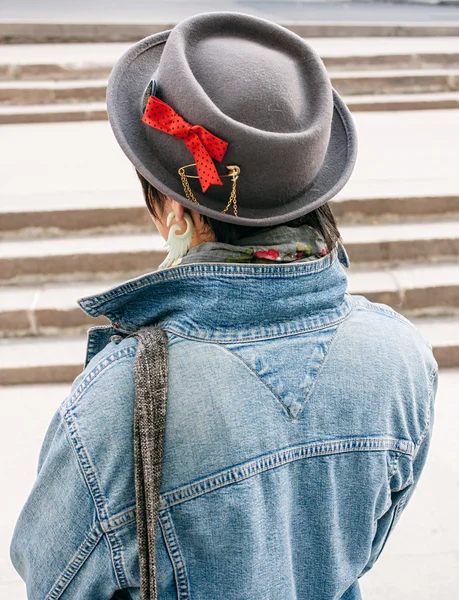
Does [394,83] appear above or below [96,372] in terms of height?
below

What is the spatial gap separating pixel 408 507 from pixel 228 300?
202cm

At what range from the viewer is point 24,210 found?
137 inches

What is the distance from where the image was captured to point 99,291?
325 centimetres

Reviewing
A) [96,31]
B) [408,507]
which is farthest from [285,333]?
[96,31]

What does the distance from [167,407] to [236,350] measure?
0.43 ft

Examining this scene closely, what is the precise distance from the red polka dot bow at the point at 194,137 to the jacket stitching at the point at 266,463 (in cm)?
42

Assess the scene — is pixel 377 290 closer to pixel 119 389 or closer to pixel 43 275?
pixel 43 275

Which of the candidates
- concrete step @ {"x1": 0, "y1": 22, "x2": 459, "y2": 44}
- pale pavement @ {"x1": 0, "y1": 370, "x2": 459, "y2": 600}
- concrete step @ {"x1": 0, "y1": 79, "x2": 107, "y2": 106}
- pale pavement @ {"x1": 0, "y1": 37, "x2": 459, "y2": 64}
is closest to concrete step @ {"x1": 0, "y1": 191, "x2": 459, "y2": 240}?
pale pavement @ {"x1": 0, "y1": 370, "x2": 459, "y2": 600}

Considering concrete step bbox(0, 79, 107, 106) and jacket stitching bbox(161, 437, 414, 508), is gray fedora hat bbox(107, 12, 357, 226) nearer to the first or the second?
jacket stitching bbox(161, 437, 414, 508)

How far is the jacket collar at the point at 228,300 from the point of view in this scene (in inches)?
33.4

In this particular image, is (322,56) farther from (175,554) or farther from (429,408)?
(175,554)

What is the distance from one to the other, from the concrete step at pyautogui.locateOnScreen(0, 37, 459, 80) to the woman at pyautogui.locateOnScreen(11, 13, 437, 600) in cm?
556

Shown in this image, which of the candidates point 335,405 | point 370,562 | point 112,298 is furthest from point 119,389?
point 370,562

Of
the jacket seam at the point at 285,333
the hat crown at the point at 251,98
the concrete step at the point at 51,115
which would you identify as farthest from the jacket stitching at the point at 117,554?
the concrete step at the point at 51,115
